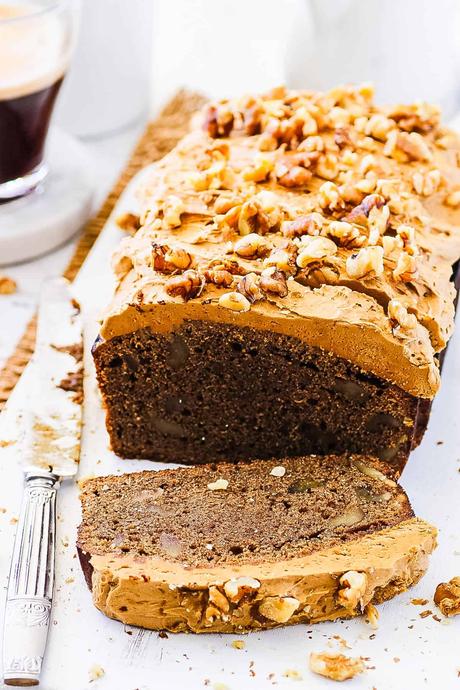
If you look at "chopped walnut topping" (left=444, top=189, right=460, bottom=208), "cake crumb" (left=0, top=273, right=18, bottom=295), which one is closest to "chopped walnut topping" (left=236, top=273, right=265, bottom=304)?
"chopped walnut topping" (left=444, top=189, right=460, bottom=208)

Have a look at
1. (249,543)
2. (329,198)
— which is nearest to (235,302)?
(329,198)

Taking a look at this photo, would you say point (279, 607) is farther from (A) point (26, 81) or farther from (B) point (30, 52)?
(B) point (30, 52)

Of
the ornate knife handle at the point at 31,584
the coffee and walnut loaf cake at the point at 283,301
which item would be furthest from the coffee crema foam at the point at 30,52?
the ornate knife handle at the point at 31,584

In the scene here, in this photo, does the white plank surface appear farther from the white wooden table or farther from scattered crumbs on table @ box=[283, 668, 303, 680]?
the white wooden table

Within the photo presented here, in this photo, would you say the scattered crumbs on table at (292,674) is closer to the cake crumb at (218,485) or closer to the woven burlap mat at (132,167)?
the cake crumb at (218,485)

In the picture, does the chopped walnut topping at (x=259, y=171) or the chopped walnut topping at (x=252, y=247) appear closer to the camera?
the chopped walnut topping at (x=252, y=247)

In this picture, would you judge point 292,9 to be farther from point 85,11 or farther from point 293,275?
point 293,275

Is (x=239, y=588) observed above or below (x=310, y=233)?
below

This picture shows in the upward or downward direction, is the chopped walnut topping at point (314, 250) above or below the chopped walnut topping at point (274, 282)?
above
